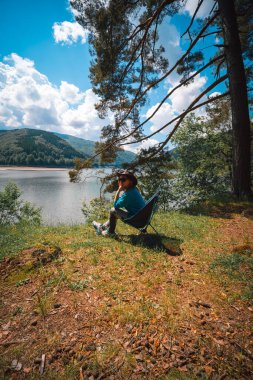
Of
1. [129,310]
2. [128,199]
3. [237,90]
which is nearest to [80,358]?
[129,310]

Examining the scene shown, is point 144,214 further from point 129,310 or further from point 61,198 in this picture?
point 61,198

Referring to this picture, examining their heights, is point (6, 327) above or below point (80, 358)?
below

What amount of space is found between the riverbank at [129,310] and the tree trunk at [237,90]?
4.16 meters

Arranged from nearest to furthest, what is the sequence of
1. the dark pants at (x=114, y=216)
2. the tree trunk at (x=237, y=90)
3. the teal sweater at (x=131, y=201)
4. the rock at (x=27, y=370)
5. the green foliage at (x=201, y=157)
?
the rock at (x=27, y=370)
the teal sweater at (x=131, y=201)
the dark pants at (x=114, y=216)
the tree trunk at (x=237, y=90)
the green foliage at (x=201, y=157)

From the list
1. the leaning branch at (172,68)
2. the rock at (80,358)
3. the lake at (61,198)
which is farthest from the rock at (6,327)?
the leaning branch at (172,68)

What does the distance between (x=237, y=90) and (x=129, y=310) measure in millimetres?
8820

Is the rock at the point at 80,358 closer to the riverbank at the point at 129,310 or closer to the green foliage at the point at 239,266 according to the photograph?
the riverbank at the point at 129,310

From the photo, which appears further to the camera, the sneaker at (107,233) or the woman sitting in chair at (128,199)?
the sneaker at (107,233)

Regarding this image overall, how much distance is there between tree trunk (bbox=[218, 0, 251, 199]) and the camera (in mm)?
7875

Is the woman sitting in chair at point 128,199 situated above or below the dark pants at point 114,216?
above

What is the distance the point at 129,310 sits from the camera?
280 cm

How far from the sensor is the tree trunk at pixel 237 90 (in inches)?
310

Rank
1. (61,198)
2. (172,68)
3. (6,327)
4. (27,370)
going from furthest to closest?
1. (61,198)
2. (172,68)
3. (6,327)
4. (27,370)

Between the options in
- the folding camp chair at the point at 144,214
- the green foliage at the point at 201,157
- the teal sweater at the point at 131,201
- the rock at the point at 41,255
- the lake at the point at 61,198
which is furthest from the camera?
the lake at the point at 61,198
